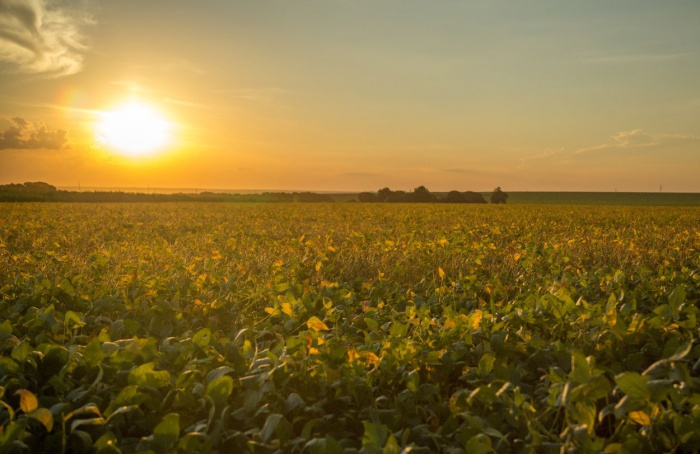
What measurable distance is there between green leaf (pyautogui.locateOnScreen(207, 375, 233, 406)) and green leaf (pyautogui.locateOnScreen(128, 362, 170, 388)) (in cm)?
28

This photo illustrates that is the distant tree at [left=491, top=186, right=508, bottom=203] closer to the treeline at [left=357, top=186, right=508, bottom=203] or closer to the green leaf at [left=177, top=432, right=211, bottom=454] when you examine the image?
the treeline at [left=357, top=186, right=508, bottom=203]

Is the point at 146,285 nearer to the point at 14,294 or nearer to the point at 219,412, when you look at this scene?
the point at 14,294

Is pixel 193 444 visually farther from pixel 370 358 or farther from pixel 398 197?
pixel 398 197

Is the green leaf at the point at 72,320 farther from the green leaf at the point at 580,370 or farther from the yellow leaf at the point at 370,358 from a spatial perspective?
the green leaf at the point at 580,370

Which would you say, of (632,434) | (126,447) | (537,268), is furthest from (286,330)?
(537,268)

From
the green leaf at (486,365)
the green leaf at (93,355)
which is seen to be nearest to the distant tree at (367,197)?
the green leaf at (486,365)

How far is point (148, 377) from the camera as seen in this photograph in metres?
2.76

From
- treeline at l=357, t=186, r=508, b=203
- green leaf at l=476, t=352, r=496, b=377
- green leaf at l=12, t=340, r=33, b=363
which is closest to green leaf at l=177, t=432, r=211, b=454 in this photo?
green leaf at l=12, t=340, r=33, b=363

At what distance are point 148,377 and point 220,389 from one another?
0.44 m

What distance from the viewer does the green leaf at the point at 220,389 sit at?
2.64 m

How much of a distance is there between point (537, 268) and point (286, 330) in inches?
179

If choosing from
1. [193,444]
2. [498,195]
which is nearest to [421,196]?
[498,195]

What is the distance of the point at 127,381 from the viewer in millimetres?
2895

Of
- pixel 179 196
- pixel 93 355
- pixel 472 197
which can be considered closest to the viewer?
pixel 93 355
